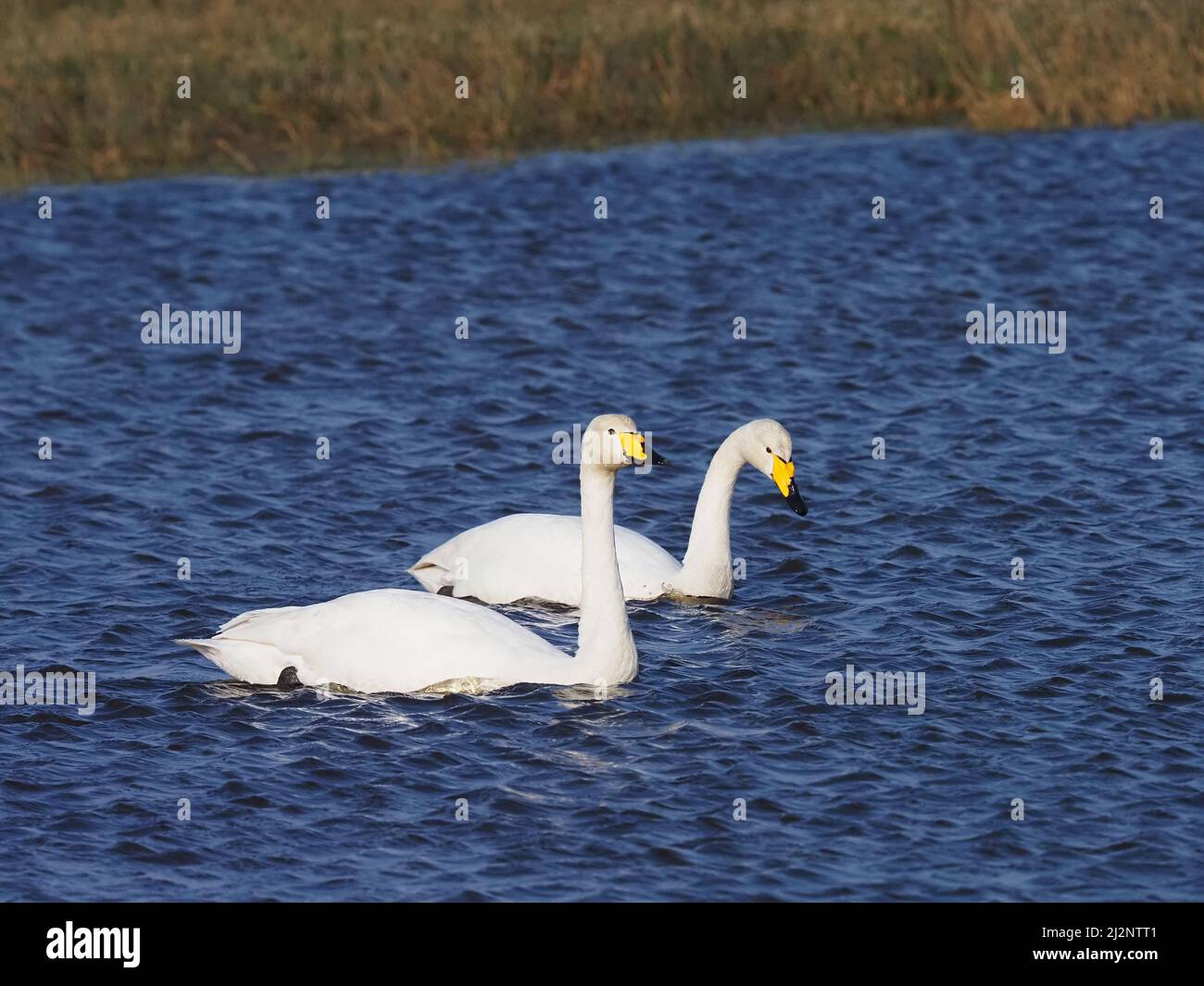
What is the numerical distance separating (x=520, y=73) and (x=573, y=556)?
1458 centimetres

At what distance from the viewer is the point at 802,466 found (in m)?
16.5

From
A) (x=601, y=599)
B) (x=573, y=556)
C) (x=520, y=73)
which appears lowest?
(x=601, y=599)

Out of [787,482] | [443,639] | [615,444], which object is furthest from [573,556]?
[443,639]

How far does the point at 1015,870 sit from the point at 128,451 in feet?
31.9

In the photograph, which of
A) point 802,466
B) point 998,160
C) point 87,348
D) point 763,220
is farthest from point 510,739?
point 998,160

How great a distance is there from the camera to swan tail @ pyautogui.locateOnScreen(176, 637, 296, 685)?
1166 centimetres

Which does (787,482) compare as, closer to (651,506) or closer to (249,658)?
(651,506)

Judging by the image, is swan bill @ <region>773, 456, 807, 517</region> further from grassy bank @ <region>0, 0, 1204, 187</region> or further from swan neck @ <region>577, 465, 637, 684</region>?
grassy bank @ <region>0, 0, 1204, 187</region>

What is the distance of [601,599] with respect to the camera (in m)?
11.7

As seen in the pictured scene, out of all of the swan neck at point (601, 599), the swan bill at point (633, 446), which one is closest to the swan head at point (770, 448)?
the swan neck at point (601, 599)

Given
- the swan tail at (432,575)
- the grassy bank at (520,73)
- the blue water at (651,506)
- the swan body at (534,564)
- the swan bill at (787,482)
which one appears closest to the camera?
the blue water at (651,506)

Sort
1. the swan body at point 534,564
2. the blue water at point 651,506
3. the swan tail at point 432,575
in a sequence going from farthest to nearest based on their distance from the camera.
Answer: the swan tail at point 432,575, the swan body at point 534,564, the blue water at point 651,506

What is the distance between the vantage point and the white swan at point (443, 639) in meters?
11.5

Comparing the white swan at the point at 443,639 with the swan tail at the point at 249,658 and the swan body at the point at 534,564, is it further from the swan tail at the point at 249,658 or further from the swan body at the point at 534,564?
the swan body at the point at 534,564
